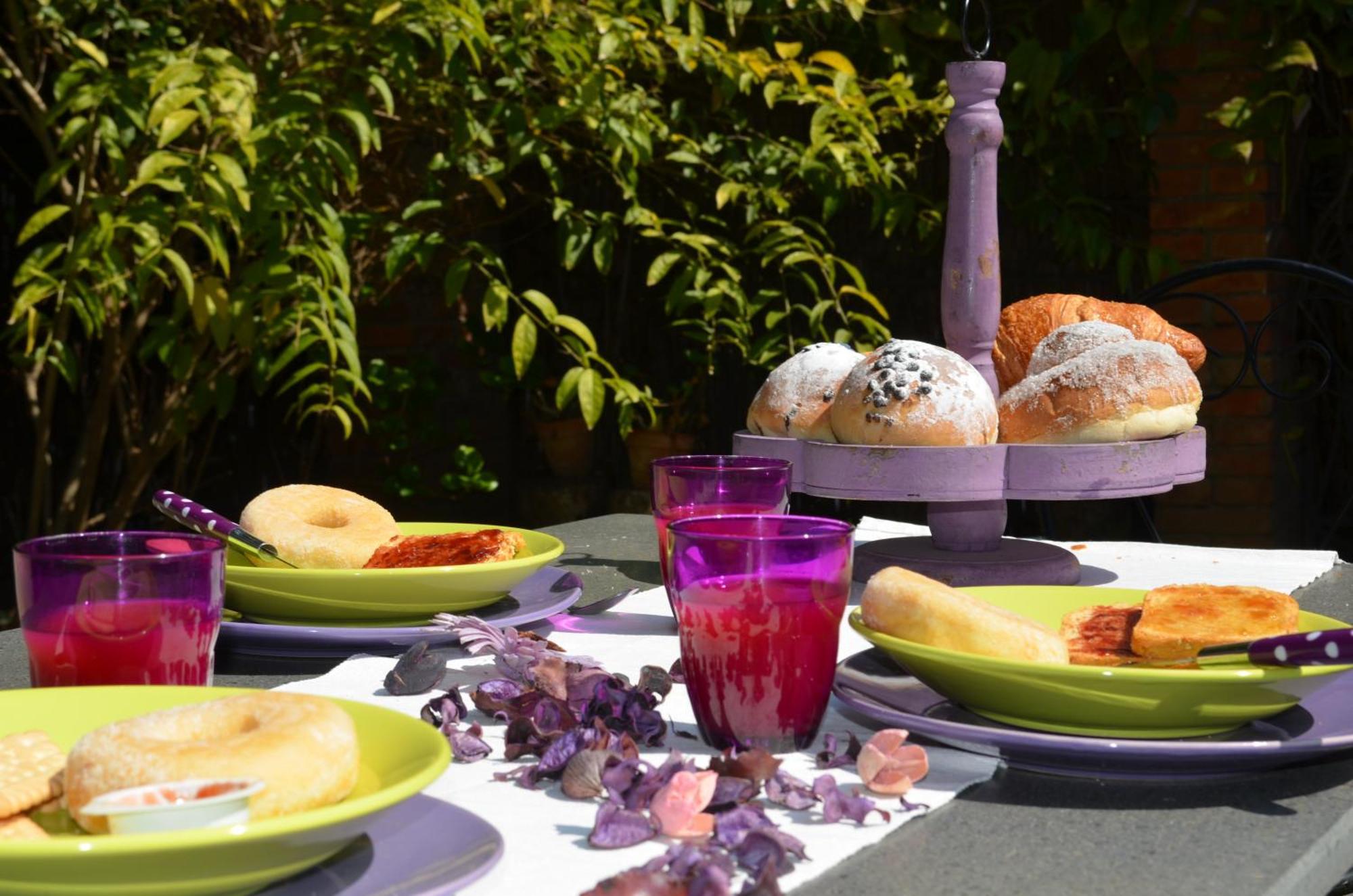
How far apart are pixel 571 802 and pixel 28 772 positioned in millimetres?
250

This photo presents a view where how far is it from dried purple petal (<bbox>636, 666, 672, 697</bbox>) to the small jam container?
1.24 feet

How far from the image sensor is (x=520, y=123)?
3084 mm

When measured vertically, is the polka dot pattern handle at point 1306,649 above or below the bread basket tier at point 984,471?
below

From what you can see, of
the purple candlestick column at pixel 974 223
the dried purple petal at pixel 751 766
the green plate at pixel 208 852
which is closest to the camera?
the green plate at pixel 208 852

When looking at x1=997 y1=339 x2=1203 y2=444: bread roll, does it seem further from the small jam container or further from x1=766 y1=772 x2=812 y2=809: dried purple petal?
the small jam container

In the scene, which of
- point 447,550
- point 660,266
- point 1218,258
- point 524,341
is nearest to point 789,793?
point 447,550

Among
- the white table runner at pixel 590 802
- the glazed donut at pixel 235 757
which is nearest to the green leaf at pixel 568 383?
the white table runner at pixel 590 802

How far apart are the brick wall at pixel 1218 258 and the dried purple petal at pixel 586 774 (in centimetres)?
295

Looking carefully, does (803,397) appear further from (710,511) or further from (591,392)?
(591,392)

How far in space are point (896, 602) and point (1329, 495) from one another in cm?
311

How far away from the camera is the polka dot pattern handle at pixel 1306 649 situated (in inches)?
27.4

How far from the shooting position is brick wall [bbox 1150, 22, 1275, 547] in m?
3.36

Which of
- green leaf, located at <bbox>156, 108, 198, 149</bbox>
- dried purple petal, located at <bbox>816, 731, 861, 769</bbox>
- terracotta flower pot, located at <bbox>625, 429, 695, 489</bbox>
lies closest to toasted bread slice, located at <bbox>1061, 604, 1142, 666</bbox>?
dried purple petal, located at <bbox>816, 731, 861, 769</bbox>

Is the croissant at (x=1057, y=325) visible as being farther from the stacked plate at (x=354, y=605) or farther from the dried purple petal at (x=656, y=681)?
the dried purple petal at (x=656, y=681)
